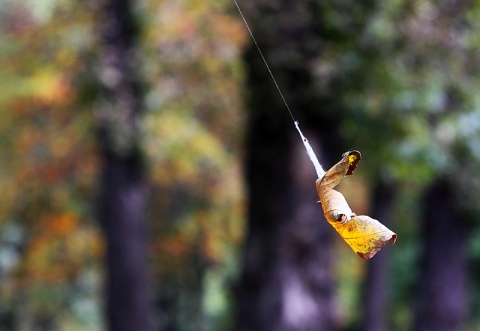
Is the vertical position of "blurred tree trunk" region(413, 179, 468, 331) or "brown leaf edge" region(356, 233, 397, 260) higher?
"brown leaf edge" region(356, 233, 397, 260)

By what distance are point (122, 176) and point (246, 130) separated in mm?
1684

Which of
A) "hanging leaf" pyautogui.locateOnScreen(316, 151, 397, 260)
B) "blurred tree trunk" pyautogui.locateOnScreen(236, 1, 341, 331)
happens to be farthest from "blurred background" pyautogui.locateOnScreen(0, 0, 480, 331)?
"hanging leaf" pyautogui.locateOnScreen(316, 151, 397, 260)

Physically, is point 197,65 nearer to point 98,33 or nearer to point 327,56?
point 98,33

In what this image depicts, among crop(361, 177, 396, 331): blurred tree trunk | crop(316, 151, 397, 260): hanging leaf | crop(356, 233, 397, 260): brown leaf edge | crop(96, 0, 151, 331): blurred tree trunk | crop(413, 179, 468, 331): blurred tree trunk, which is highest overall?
crop(316, 151, 397, 260): hanging leaf

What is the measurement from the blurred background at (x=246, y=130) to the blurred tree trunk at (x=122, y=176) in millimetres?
18

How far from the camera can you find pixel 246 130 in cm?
731

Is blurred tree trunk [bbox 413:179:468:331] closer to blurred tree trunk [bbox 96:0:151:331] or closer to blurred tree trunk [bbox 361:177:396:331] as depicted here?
blurred tree trunk [bbox 361:177:396:331]

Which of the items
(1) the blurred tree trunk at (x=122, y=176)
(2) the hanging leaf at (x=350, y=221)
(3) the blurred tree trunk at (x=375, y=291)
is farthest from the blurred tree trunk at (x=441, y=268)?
(2) the hanging leaf at (x=350, y=221)

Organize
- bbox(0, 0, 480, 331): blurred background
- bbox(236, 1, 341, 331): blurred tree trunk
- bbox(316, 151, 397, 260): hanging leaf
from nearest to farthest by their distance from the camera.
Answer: bbox(316, 151, 397, 260): hanging leaf → bbox(0, 0, 480, 331): blurred background → bbox(236, 1, 341, 331): blurred tree trunk

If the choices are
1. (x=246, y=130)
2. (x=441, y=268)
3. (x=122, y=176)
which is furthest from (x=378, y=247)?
(x=441, y=268)

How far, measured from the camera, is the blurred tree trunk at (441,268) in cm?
1184

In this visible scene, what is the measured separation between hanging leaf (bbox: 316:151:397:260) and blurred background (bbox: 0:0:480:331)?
4.10 metres

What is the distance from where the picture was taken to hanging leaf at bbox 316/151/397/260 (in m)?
1.41

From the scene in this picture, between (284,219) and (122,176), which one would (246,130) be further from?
(122,176)
